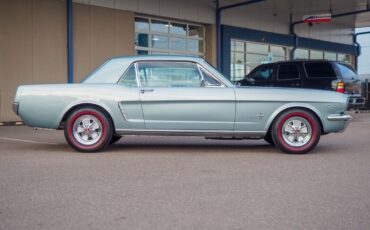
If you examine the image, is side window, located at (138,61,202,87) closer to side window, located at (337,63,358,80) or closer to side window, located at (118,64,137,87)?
side window, located at (118,64,137,87)

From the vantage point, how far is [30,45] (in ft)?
47.2

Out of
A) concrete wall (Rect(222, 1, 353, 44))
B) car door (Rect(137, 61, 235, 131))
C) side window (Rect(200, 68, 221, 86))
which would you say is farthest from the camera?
concrete wall (Rect(222, 1, 353, 44))

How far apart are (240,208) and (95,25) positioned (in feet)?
39.7

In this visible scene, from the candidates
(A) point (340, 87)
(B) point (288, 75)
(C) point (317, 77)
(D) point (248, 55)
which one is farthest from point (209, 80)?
(D) point (248, 55)

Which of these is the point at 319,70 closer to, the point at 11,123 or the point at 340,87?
the point at 340,87

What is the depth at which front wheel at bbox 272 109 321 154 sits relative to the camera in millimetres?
8047

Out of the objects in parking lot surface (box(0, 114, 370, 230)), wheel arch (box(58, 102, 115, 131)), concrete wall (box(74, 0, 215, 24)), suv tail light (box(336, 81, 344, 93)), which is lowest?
parking lot surface (box(0, 114, 370, 230))

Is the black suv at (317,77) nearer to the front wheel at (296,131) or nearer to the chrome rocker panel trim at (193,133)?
the front wheel at (296,131)

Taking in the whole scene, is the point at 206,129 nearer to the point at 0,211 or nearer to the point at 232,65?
the point at 0,211

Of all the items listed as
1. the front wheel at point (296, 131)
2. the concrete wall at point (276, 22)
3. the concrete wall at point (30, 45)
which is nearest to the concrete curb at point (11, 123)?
the concrete wall at point (30, 45)

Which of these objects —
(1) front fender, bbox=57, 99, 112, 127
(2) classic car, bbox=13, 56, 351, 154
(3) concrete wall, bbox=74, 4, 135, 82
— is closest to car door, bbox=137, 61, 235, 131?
(2) classic car, bbox=13, 56, 351, 154

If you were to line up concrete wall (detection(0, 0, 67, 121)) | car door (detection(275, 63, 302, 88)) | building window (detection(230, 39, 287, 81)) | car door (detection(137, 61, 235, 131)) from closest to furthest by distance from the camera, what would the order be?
car door (detection(137, 61, 235, 131)), concrete wall (detection(0, 0, 67, 121)), car door (detection(275, 63, 302, 88)), building window (detection(230, 39, 287, 81))

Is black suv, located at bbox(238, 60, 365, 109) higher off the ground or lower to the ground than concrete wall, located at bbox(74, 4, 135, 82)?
lower

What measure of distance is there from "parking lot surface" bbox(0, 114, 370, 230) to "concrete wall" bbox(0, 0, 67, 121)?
18.1 feet
